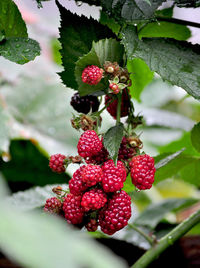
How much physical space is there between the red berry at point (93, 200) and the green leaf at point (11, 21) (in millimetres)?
215

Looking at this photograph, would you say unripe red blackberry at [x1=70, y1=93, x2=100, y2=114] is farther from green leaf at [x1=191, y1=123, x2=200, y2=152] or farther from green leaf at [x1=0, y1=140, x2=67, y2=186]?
green leaf at [x1=0, y1=140, x2=67, y2=186]

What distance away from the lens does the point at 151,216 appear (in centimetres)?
85

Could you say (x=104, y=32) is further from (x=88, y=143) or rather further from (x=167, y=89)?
(x=167, y=89)

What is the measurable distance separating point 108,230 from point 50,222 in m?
0.27

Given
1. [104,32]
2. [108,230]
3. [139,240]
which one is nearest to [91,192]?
[108,230]

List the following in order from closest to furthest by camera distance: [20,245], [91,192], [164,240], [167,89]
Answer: [20,245] < [91,192] < [164,240] < [167,89]

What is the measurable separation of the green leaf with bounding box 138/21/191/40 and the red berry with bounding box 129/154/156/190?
172 millimetres

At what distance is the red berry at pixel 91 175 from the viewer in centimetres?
40

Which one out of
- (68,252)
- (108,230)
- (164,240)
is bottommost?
(164,240)

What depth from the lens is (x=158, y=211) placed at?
2.85 feet

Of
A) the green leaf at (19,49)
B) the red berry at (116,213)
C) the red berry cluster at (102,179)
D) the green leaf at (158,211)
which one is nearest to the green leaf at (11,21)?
the green leaf at (19,49)

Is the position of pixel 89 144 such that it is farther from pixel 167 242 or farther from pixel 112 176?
pixel 167 242

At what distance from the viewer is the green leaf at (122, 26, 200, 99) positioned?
42 centimetres

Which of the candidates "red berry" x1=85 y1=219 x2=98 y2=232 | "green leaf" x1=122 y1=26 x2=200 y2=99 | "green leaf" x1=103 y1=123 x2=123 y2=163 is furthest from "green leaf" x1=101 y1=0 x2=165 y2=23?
"red berry" x1=85 y1=219 x2=98 y2=232
